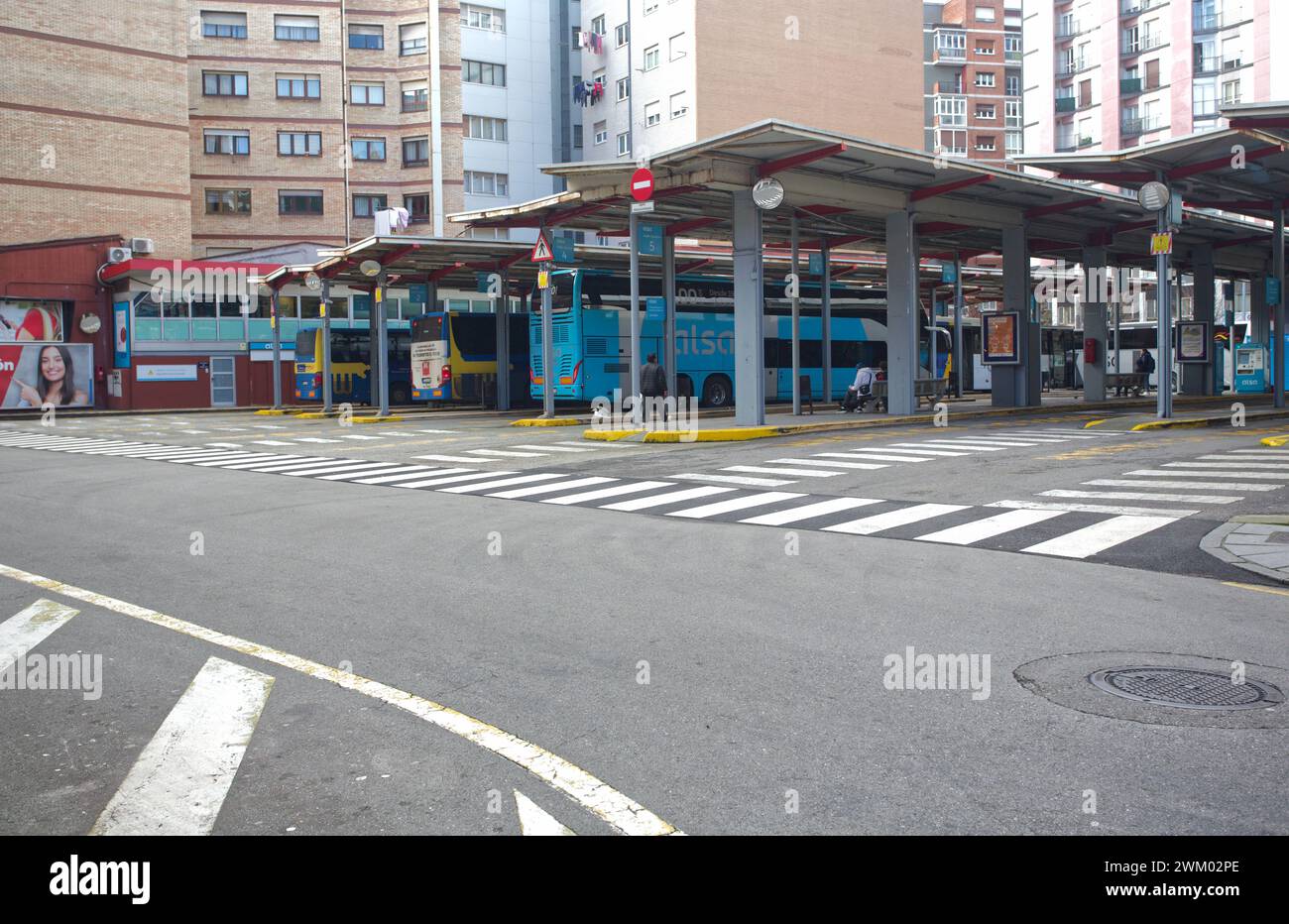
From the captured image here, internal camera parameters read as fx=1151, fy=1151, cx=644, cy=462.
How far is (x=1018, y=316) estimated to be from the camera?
2945 centimetres

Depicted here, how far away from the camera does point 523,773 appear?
4.43 meters

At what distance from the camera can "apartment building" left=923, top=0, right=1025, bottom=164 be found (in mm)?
87312

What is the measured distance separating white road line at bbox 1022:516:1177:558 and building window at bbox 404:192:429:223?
2316 inches

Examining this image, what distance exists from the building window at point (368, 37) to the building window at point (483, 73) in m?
4.93

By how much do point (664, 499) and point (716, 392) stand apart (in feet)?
72.1

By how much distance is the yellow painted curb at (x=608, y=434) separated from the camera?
2278 centimetres

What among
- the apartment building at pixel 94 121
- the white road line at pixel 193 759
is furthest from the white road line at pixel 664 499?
the apartment building at pixel 94 121

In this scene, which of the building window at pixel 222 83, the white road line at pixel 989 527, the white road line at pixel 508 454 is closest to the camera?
the white road line at pixel 989 527

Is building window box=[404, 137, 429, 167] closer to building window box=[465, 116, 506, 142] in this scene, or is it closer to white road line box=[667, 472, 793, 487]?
building window box=[465, 116, 506, 142]

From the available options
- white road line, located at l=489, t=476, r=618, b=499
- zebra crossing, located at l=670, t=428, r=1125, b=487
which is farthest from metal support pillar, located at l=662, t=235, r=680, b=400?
white road line, located at l=489, t=476, r=618, b=499

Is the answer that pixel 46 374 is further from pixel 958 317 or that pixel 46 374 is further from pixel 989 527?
pixel 989 527

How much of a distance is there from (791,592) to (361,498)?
24.8 ft

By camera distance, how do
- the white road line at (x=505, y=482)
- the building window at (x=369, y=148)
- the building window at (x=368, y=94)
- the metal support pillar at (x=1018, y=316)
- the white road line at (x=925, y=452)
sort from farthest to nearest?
the building window at (x=368, y=94)
the building window at (x=369, y=148)
the metal support pillar at (x=1018, y=316)
the white road line at (x=925, y=452)
the white road line at (x=505, y=482)

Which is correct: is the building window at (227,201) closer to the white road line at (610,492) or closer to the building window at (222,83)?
the building window at (222,83)
